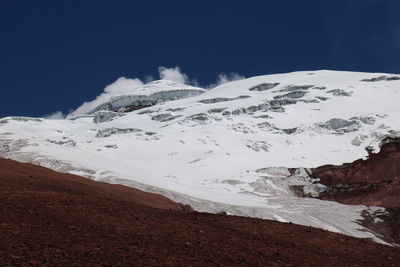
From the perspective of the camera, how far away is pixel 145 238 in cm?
1422

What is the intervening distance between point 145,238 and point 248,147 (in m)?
112

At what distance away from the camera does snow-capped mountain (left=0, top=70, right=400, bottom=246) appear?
2734 inches

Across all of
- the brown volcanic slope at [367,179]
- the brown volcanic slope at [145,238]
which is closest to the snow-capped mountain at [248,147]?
the brown volcanic slope at [367,179]

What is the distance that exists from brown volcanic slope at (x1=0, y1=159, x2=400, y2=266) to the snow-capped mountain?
130 feet

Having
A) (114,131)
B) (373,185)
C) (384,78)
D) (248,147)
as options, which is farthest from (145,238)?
(384,78)

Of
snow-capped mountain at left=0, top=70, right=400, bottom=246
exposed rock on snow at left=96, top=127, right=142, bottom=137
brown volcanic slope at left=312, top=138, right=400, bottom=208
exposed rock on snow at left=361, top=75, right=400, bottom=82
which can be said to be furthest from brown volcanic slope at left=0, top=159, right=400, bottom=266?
exposed rock on snow at left=361, top=75, right=400, bottom=82

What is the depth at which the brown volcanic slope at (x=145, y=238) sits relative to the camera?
1216cm

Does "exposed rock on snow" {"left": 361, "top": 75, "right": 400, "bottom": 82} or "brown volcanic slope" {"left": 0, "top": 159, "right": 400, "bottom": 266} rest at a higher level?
"exposed rock on snow" {"left": 361, "top": 75, "right": 400, "bottom": 82}

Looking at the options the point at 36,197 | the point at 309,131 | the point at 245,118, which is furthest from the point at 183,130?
the point at 36,197

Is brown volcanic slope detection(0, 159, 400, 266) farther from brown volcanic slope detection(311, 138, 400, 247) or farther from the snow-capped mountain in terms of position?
brown volcanic slope detection(311, 138, 400, 247)

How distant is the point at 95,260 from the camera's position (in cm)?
1165

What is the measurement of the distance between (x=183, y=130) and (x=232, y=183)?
178 ft

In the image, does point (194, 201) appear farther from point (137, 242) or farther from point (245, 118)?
point (245, 118)

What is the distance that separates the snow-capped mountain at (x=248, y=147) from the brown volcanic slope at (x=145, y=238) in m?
39.7
